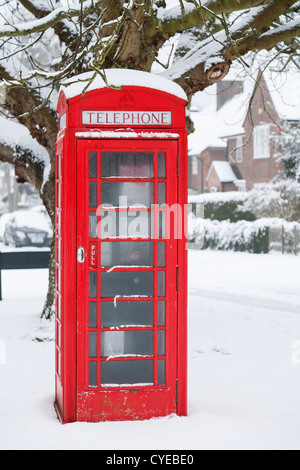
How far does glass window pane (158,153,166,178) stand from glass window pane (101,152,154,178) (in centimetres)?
6

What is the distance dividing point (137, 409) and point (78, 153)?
2.08 meters

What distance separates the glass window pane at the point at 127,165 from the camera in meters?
5.38

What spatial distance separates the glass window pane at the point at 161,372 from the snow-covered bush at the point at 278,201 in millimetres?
21073

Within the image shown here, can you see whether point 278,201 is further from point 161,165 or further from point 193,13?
point 161,165

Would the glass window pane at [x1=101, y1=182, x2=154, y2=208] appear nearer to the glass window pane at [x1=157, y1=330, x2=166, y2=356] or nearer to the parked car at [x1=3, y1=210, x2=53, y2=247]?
the glass window pane at [x1=157, y1=330, x2=166, y2=356]

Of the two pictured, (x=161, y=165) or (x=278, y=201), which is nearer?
(x=161, y=165)

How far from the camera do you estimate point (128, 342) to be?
218 inches

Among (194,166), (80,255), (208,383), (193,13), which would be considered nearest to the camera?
(80,255)

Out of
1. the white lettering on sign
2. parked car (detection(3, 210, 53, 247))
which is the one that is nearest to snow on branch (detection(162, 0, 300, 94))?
the white lettering on sign

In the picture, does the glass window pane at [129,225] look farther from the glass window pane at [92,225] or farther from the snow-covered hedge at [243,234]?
the snow-covered hedge at [243,234]

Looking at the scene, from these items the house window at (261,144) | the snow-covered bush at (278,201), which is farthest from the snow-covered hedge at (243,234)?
the house window at (261,144)

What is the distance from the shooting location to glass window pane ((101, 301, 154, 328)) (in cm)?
550

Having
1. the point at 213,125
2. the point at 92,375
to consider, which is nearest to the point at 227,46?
the point at 92,375

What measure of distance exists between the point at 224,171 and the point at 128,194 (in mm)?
39853
